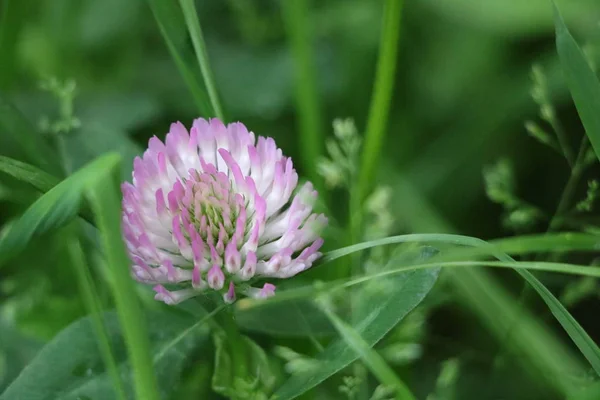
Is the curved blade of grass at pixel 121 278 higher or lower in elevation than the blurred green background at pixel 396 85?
lower

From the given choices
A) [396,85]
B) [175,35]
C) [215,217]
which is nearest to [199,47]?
[175,35]

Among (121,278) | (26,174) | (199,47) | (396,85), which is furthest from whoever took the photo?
(396,85)

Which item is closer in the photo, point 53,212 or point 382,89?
point 53,212

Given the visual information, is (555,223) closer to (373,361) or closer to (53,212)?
(373,361)

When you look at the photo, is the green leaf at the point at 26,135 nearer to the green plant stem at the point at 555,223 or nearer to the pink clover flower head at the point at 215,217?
the pink clover flower head at the point at 215,217

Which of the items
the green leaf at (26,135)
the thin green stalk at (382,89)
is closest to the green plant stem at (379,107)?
the thin green stalk at (382,89)

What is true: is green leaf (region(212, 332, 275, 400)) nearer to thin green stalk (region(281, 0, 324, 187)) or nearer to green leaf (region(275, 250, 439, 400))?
green leaf (region(275, 250, 439, 400))
